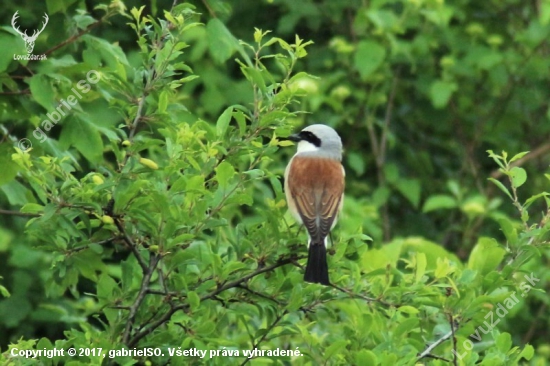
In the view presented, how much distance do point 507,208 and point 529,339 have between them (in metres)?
1.34

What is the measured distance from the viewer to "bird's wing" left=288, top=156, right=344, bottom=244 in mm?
4637

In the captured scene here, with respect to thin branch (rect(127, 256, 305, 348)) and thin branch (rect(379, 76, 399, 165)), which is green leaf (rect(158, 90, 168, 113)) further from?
thin branch (rect(379, 76, 399, 165))

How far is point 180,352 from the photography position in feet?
12.1

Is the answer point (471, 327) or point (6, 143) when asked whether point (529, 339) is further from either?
point (6, 143)

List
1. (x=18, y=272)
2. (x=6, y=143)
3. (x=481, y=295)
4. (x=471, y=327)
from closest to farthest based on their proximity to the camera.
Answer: (x=481, y=295) → (x=471, y=327) → (x=6, y=143) → (x=18, y=272)

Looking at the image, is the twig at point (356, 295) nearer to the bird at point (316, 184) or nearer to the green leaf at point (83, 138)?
the bird at point (316, 184)

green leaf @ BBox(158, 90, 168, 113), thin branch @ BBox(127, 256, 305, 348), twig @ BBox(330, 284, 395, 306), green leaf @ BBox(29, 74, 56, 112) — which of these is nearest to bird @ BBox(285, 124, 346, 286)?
twig @ BBox(330, 284, 395, 306)

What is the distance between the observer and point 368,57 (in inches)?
332

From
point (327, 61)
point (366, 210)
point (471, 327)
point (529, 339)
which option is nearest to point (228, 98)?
point (327, 61)

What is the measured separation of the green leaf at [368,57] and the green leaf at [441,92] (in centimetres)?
52

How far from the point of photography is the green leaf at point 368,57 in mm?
8359

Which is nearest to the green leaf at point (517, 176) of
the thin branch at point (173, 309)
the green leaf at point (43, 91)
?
the thin branch at point (173, 309)

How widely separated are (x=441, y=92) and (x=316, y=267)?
5063mm

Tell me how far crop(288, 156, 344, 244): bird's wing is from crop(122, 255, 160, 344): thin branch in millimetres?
960
